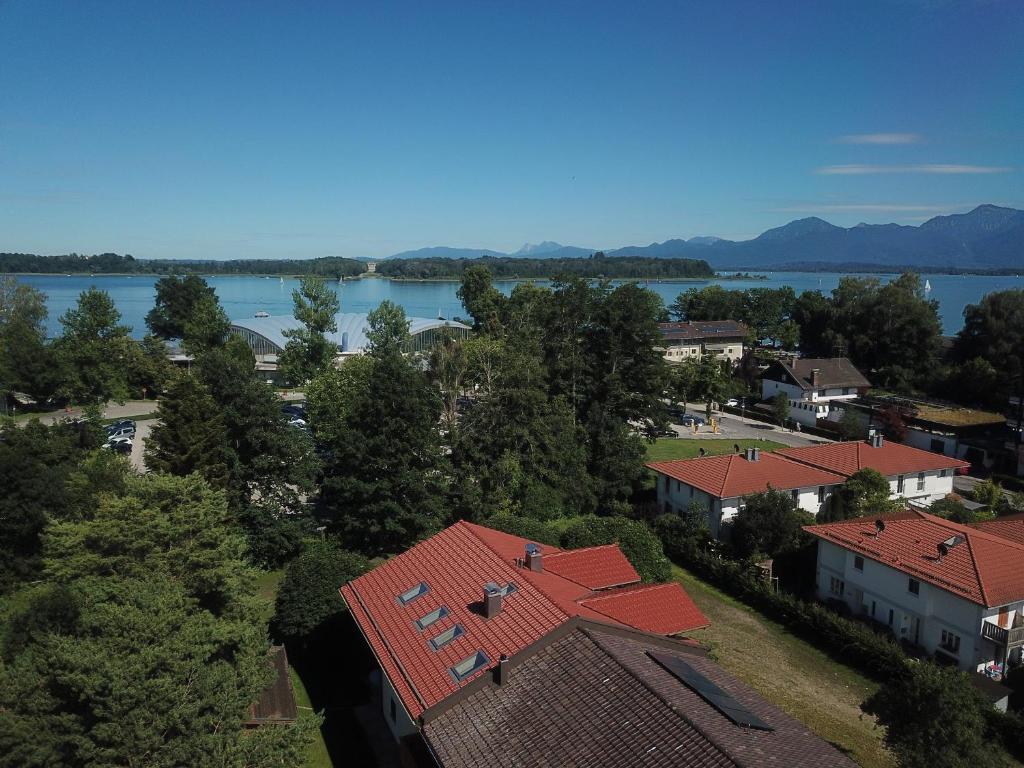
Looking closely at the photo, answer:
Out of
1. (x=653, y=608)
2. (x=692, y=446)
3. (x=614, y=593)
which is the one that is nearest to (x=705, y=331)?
(x=692, y=446)

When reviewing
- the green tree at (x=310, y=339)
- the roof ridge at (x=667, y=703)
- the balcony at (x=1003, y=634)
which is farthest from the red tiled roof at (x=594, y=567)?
the green tree at (x=310, y=339)

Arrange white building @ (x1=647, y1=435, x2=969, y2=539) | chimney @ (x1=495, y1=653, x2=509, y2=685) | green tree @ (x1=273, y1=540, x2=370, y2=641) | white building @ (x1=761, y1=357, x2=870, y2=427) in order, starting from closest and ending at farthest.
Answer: chimney @ (x1=495, y1=653, x2=509, y2=685), green tree @ (x1=273, y1=540, x2=370, y2=641), white building @ (x1=647, y1=435, x2=969, y2=539), white building @ (x1=761, y1=357, x2=870, y2=427)

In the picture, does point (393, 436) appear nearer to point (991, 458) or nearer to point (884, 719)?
point (884, 719)

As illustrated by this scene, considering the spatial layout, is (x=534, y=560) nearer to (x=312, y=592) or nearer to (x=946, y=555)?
(x=312, y=592)

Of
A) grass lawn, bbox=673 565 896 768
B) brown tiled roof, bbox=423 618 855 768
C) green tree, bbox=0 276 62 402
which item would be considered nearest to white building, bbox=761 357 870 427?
grass lawn, bbox=673 565 896 768

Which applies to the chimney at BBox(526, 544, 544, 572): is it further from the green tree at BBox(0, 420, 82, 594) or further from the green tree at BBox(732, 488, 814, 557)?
the green tree at BBox(0, 420, 82, 594)

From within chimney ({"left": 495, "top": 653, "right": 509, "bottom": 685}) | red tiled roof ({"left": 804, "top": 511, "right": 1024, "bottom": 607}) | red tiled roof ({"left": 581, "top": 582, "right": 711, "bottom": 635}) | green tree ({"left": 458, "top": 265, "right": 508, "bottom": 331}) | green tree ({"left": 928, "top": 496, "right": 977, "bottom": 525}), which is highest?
green tree ({"left": 458, "top": 265, "right": 508, "bottom": 331})

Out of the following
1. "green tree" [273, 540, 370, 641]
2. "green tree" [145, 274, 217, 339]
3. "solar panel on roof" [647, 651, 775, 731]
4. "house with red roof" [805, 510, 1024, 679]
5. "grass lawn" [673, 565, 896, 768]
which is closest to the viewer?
"solar panel on roof" [647, 651, 775, 731]
